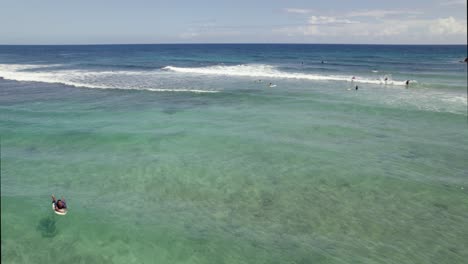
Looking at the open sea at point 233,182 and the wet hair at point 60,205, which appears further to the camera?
the wet hair at point 60,205

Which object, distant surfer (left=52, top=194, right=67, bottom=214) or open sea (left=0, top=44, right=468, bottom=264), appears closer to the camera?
open sea (left=0, top=44, right=468, bottom=264)

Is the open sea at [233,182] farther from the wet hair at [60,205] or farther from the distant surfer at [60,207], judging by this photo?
the wet hair at [60,205]

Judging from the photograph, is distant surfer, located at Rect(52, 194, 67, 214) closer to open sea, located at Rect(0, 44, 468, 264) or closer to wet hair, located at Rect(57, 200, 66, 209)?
wet hair, located at Rect(57, 200, 66, 209)

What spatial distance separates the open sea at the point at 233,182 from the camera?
507 inches

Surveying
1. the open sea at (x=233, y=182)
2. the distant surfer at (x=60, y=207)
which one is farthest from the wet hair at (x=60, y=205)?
the open sea at (x=233, y=182)

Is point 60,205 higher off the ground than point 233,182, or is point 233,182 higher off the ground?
point 60,205

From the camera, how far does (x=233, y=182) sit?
18.1 meters

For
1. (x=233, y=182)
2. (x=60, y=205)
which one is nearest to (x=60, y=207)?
(x=60, y=205)

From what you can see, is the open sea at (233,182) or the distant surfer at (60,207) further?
the distant surfer at (60,207)

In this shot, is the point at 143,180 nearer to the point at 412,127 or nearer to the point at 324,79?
the point at 412,127

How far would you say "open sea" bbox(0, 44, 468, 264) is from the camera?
42.3ft

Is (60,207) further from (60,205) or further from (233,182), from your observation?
(233,182)

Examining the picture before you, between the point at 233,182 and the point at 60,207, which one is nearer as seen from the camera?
the point at 60,207

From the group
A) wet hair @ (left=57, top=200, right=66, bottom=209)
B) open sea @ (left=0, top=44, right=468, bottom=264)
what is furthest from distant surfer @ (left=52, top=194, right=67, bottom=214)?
open sea @ (left=0, top=44, right=468, bottom=264)
